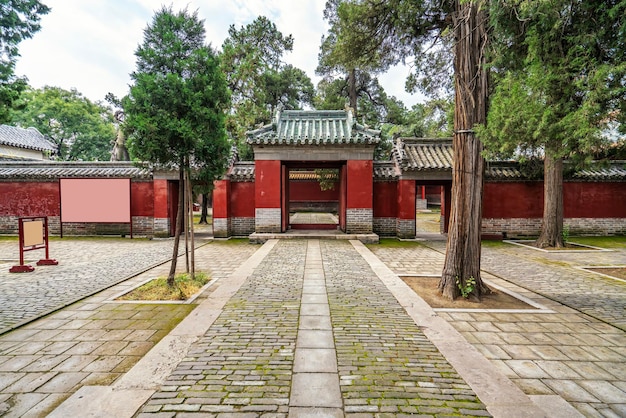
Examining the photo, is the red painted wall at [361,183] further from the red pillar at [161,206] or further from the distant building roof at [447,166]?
the red pillar at [161,206]

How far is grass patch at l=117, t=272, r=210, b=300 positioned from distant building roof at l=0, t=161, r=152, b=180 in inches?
325

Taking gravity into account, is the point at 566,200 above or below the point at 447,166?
below

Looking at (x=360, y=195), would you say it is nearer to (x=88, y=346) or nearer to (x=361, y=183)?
(x=361, y=183)

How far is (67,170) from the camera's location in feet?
43.1

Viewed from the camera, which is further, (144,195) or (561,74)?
(144,195)

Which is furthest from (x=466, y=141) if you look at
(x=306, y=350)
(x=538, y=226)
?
(x=538, y=226)

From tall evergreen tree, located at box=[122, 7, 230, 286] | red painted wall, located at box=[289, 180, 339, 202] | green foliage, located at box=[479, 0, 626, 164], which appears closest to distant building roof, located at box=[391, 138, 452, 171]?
green foliage, located at box=[479, 0, 626, 164]

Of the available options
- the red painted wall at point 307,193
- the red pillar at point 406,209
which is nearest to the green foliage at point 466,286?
the red pillar at point 406,209

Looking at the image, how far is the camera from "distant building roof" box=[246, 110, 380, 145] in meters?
11.2

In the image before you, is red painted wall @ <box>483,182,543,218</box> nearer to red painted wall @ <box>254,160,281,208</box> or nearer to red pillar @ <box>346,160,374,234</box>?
red pillar @ <box>346,160,374,234</box>

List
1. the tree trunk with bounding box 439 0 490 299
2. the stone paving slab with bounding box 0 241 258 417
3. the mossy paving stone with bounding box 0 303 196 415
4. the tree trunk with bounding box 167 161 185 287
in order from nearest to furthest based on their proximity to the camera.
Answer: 1. the stone paving slab with bounding box 0 241 258 417
2. the mossy paving stone with bounding box 0 303 196 415
3. the tree trunk with bounding box 439 0 490 299
4. the tree trunk with bounding box 167 161 185 287

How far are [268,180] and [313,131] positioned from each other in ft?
9.03

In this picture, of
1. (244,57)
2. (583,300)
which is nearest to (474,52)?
(583,300)

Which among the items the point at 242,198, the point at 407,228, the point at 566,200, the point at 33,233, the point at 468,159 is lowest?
the point at 407,228
